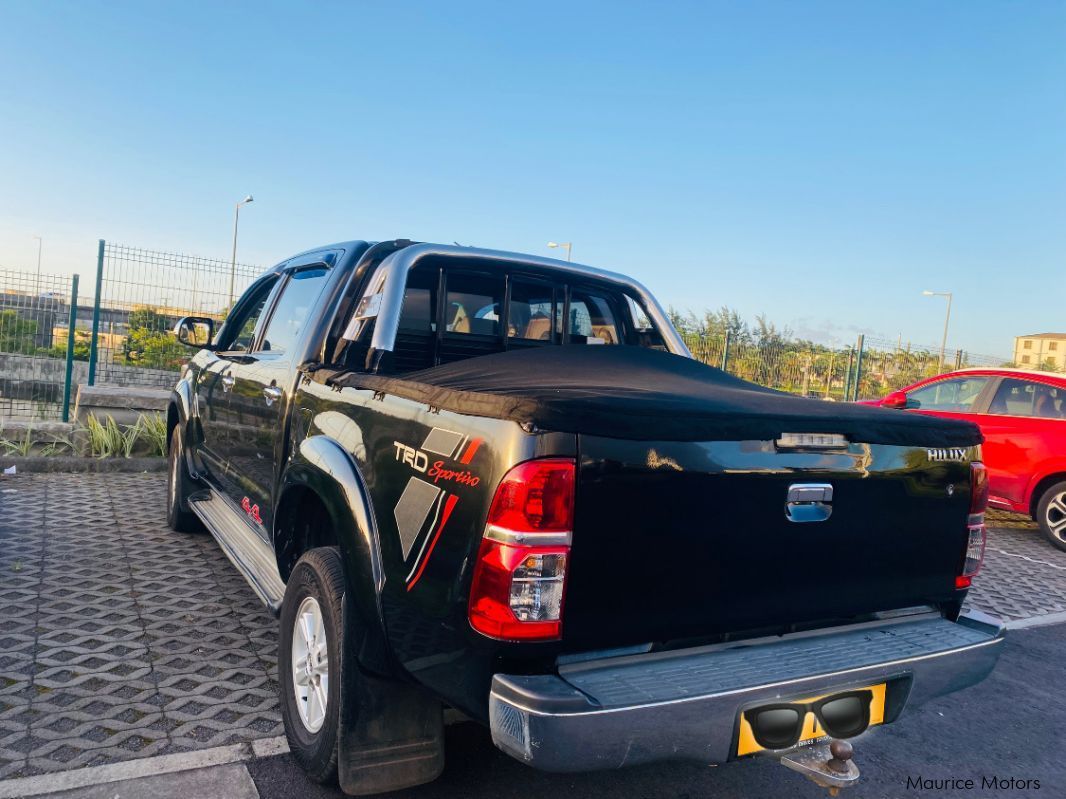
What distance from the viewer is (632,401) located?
212 cm

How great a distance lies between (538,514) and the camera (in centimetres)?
193

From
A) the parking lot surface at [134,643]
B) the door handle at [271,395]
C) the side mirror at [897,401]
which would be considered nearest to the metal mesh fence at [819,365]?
the side mirror at [897,401]

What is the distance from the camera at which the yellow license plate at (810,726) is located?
6.82 feet

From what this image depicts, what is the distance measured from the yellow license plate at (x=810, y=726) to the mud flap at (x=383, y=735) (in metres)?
0.92

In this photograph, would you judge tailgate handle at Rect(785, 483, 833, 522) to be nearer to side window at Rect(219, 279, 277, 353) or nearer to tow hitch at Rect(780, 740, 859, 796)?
tow hitch at Rect(780, 740, 859, 796)

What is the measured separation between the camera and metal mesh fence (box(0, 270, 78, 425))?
8.67 m

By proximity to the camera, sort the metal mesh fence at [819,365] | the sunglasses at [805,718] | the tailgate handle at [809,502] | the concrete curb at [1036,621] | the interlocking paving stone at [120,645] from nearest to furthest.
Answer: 1. the sunglasses at [805,718]
2. the tailgate handle at [809,502]
3. the interlocking paving stone at [120,645]
4. the concrete curb at [1036,621]
5. the metal mesh fence at [819,365]

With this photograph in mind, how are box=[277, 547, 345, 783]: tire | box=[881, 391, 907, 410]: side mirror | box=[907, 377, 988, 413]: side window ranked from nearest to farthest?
box=[277, 547, 345, 783]: tire, box=[907, 377, 988, 413]: side window, box=[881, 391, 907, 410]: side mirror

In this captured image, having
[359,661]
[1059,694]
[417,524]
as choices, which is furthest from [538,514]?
[1059,694]

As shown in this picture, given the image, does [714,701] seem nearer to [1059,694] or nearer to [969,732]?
[969,732]

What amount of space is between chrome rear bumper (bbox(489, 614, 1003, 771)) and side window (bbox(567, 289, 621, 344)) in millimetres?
2034

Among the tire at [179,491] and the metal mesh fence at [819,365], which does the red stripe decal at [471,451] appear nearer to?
the tire at [179,491]

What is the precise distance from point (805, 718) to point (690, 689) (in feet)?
1.37

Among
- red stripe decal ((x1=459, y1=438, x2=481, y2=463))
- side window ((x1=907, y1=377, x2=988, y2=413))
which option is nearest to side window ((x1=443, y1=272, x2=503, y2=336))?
red stripe decal ((x1=459, y1=438, x2=481, y2=463))
